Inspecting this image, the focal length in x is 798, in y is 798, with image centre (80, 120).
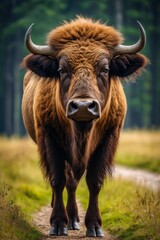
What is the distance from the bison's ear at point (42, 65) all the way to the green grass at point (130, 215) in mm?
1934

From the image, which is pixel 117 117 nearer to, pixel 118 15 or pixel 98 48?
pixel 98 48

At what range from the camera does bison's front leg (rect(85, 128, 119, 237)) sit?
10.2 m

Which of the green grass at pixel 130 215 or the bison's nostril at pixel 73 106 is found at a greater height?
the bison's nostril at pixel 73 106

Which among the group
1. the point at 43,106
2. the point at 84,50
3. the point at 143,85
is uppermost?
the point at 84,50

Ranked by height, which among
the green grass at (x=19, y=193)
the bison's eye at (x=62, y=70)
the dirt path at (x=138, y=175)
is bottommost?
the dirt path at (x=138, y=175)

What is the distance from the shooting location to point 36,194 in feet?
45.2

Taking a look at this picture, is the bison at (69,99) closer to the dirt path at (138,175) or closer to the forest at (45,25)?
the dirt path at (138,175)

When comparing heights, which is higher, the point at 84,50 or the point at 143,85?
the point at 84,50

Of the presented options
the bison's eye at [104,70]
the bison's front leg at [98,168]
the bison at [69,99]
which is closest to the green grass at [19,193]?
the bison at [69,99]

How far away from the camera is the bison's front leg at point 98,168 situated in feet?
33.6

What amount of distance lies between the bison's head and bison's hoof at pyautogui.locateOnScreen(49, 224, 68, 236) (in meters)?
1.48

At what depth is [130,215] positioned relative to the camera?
1078 centimetres

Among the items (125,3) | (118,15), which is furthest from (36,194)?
(125,3)

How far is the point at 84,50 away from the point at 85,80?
1.90ft
